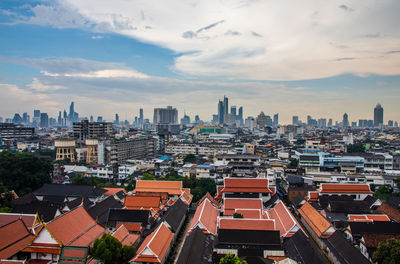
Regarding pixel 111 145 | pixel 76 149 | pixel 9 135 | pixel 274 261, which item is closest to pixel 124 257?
pixel 274 261

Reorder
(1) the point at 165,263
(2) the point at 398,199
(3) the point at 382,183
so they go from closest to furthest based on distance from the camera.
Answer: (1) the point at 165,263, (2) the point at 398,199, (3) the point at 382,183

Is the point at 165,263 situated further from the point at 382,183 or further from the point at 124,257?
the point at 382,183

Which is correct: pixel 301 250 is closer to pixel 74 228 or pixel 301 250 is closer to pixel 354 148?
pixel 74 228

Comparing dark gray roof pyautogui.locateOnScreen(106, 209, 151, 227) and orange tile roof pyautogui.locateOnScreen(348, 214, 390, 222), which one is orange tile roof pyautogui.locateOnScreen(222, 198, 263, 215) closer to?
dark gray roof pyautogui.locateOnScreen(106, 209, 151, 227)

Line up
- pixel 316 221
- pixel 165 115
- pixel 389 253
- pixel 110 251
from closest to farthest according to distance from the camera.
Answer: pixel 110 251
pixel 389 253
pixel 316 221
pixel 165 115

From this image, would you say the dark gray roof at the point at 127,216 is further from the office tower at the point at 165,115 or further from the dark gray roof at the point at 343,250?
the office tower at the point at 165,115

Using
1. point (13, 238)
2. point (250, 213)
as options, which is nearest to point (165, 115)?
point (250, 213)

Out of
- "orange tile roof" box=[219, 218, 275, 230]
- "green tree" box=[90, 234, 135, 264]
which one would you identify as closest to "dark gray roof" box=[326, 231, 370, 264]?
"orange tile roof" box=[219, 218, 275, 230]
